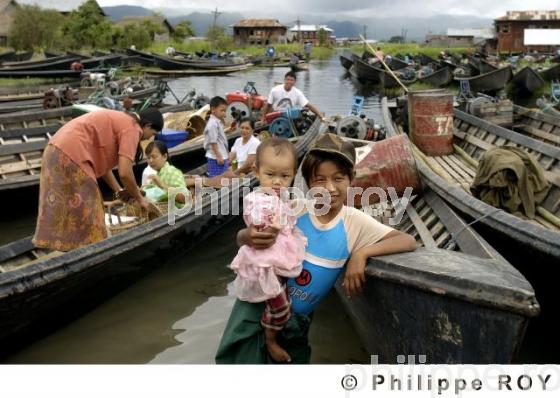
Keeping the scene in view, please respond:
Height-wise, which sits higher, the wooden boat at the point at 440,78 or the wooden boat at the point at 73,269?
the wooden boat at the point at 440,78

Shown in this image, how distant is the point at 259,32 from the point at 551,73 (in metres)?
57.1

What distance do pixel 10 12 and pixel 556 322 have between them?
50.4 m

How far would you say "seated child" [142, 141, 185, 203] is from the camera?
17.9 feet

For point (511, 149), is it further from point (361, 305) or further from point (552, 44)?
point (552, 44)

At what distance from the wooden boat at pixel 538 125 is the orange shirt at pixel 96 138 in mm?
6499

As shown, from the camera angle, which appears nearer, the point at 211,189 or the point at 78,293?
the point at 78,293

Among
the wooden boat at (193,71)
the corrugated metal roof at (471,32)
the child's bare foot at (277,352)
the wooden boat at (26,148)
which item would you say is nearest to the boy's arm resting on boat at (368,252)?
the child's bare foot at (277,352)

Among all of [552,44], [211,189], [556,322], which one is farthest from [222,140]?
[552,44]

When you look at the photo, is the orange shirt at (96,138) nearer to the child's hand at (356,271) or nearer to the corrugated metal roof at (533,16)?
the child's hand at (356,271)

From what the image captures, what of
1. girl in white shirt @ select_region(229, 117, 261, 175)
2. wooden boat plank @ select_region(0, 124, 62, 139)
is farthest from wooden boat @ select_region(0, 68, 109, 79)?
girl in white shirt @ select_region(229, 117, 261, 175)

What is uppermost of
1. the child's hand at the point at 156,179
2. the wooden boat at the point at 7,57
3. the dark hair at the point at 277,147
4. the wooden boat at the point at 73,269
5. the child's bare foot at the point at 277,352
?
the wooden boat at the point at 7,57

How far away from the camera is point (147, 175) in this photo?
220 inches

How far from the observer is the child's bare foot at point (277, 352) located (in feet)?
8.03

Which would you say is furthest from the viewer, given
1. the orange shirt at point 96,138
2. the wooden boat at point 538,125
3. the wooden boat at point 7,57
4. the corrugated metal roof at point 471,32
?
the corrugated metal roof at point 471,32
